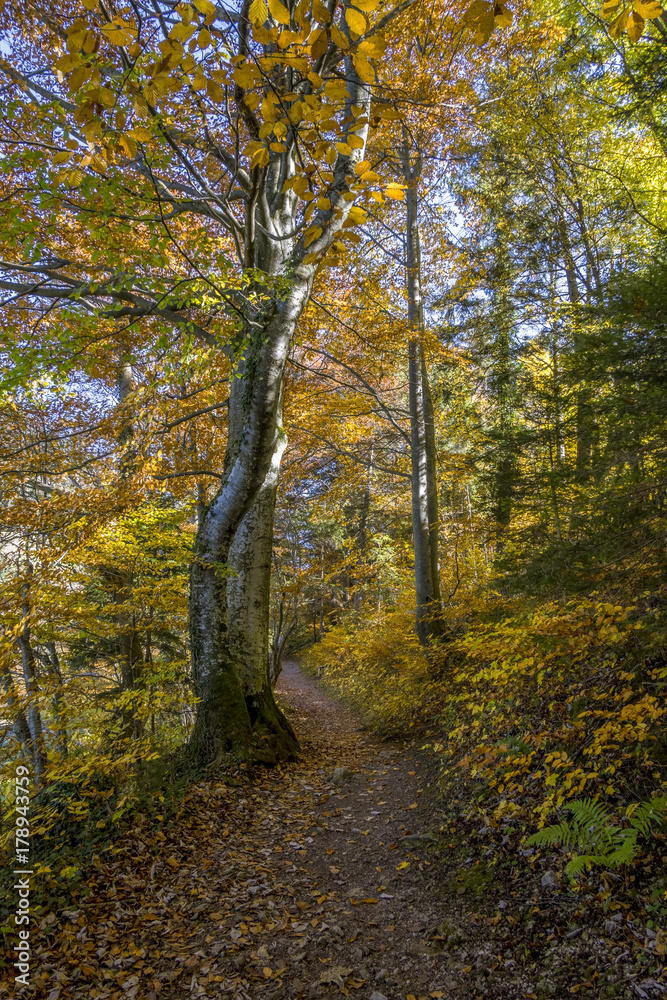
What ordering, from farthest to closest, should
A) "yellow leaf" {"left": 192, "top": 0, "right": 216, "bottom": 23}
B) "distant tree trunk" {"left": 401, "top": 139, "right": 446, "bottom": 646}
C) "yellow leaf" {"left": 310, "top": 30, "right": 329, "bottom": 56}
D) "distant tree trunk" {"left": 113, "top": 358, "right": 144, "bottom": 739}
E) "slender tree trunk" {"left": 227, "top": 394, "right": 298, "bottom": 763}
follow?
"distant tree trunk" {"left": 401, "top": 139, "right": 446, "bottom": 646} < "distant tree trunk" {"left": 113, "top": 358, "right": 144, "bottom": 739} < "slender tree trunk" {"left": 227, "top": 394, "right": 298, "bottom": 763} < "yellow leaf" {"left": 192, "top": 0, "right": 216, "bottom": 23} < "yellow leaf" {"left": 310, "top": 30, "right": 329, "bottom": 56}

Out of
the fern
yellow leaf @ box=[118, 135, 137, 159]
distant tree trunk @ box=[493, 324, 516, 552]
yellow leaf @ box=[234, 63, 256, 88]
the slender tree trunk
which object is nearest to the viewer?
yellow leaf @ box=[234, 63, 256, 88]

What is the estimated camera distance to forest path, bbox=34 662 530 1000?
2951 mm

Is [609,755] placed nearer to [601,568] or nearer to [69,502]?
[601,568]

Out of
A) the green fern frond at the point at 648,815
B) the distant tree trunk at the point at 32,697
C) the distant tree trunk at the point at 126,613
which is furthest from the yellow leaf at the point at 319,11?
the distant tree trunk at the point at 126,613

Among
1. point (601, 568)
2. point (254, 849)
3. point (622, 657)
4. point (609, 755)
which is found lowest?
point (254, 849)

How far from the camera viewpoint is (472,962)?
2.92 m

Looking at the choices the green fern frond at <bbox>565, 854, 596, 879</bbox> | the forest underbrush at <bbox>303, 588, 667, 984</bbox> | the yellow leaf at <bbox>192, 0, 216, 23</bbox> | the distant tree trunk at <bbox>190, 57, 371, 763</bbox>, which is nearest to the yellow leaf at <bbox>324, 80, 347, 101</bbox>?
the yellow leaf at <bbox>192, 0, 216, 23</bbox>

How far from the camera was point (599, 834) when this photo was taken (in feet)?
9.73

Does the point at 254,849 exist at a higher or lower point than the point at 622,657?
lower

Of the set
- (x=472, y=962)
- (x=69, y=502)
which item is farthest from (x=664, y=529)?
(x=69, y=502)

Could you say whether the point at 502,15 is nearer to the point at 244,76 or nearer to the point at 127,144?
the point at 244,76

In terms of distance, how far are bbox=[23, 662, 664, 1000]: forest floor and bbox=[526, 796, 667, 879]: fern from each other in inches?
10.2

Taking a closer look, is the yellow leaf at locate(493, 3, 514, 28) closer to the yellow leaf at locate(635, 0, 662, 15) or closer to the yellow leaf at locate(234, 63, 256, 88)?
the yellow leaf at locate(635, 0, 662, 15)

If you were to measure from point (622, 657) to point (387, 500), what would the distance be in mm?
11968
